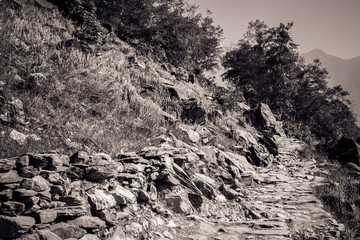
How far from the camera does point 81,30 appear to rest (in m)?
9.67

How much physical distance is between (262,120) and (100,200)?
44.9 feet

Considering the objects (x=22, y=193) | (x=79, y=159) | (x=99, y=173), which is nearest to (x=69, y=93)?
(x=79, y=159)

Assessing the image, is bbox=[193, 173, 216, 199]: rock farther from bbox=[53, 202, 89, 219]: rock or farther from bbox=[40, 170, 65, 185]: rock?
bbox=[40, 170, 65, 185]: rock

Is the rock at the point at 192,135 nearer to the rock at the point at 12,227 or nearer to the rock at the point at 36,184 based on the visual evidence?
the rock at the point at 36,184

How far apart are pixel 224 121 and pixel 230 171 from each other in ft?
14.0

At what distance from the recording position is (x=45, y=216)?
2.50m

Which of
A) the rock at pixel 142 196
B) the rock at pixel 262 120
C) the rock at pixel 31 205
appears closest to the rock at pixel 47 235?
the rock at pixel 31 205

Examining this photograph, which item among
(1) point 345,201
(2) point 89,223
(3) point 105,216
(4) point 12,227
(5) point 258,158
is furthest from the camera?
(5) point 258,158

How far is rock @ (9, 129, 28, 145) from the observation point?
3441 millimetres

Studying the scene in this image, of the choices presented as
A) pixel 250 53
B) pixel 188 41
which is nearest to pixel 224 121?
pixel 188 41

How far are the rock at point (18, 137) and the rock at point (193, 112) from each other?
588cm

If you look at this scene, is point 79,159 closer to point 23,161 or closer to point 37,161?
point 37,161

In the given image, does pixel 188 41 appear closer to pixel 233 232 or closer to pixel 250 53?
pixel 250 53

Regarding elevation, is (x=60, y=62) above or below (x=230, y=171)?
above
